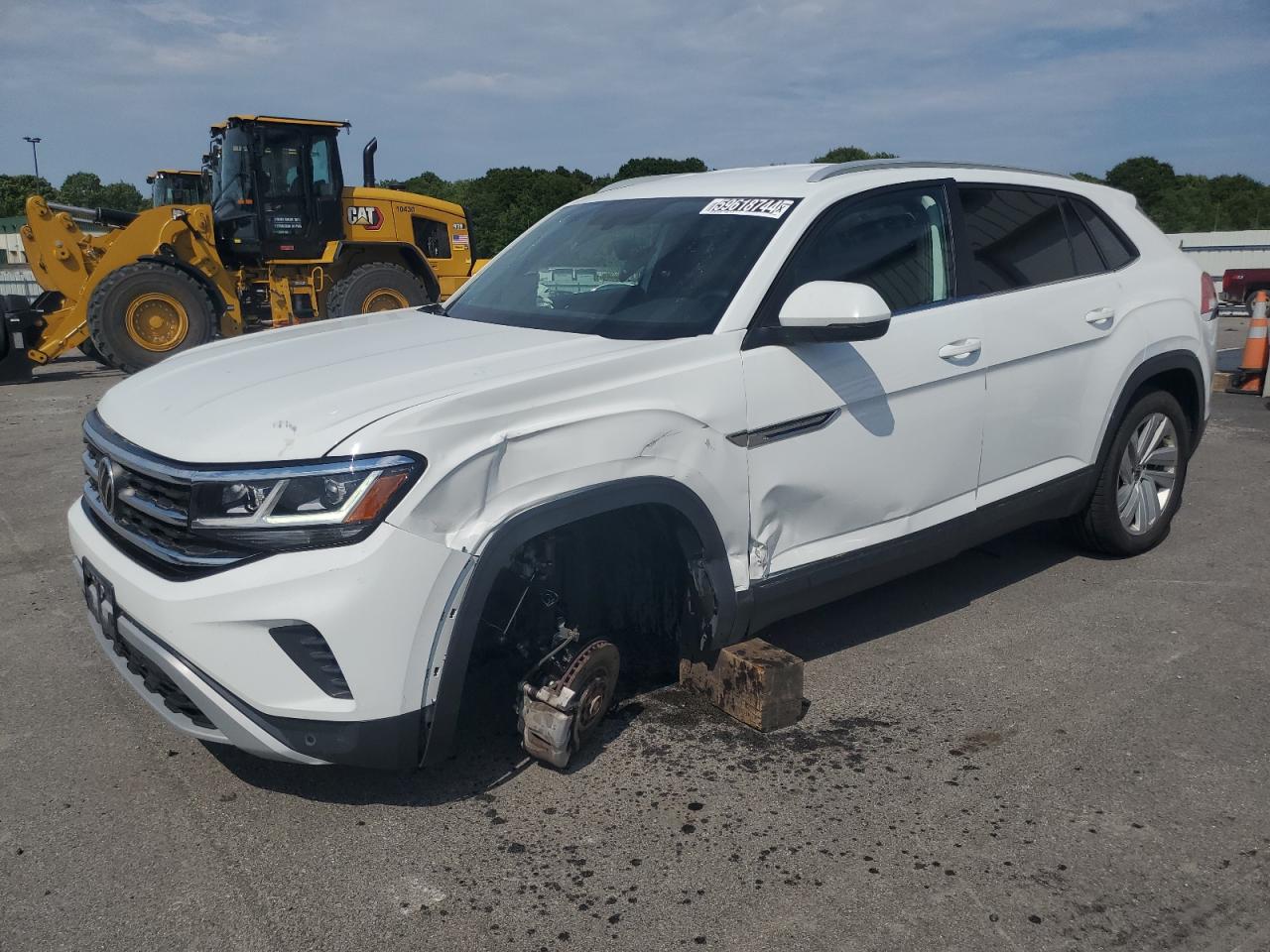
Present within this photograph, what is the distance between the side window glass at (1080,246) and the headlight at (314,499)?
3316mm

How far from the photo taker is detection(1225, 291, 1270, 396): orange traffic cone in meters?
10.4

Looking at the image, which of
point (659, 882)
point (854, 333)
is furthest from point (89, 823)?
point (854, 333)

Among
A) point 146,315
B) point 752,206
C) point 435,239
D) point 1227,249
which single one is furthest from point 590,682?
point 1227,249

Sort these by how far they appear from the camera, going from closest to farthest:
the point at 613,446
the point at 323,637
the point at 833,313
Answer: the point at 323,637
the point at 613,446
the point at 833,313

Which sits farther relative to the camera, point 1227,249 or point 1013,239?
point 1227,249

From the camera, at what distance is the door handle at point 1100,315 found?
455cm

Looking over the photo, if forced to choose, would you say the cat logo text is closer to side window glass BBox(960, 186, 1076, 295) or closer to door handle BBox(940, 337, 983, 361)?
side window glass BBox(960, 186, 1076, 295)

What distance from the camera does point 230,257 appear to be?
45.6 ft

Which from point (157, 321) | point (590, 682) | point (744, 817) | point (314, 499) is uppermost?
point (314, 499)

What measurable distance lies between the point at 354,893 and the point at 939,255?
302 cm

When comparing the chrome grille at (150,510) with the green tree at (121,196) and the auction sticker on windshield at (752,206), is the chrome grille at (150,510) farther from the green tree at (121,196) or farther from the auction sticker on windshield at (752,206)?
the green tree at (121,196)

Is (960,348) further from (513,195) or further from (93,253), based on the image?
(513,195)

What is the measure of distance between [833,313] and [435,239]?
42.2ft

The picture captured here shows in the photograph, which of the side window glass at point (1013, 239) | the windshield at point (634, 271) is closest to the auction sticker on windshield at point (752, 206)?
the windshield at point (634, 271)
